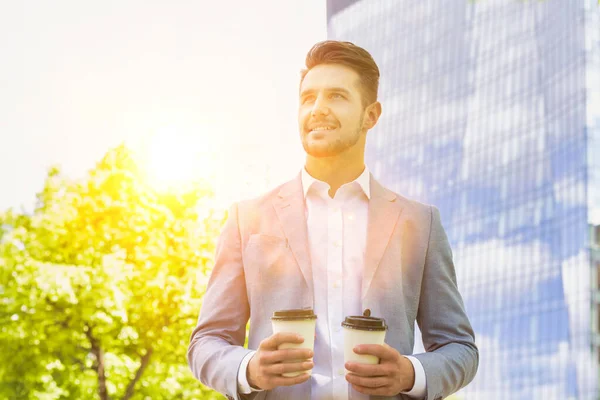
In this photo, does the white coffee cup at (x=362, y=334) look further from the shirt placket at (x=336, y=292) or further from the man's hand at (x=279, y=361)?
the shirt placket at (x=336, y=292)

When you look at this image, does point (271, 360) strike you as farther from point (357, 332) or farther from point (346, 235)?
point (346, 235)

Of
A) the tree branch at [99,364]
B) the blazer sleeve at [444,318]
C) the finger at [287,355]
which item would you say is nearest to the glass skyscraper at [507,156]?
the tree branch at [99,364]

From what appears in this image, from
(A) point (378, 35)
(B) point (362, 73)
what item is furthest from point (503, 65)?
(B) point (362, 73)

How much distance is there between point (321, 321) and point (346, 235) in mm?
336

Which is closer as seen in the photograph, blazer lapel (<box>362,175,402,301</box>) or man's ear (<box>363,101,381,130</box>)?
blazer lapel (<box>362,175,402,301</box>)

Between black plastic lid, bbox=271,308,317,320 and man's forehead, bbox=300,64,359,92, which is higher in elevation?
man's forehead, bbox=300,64,359,92

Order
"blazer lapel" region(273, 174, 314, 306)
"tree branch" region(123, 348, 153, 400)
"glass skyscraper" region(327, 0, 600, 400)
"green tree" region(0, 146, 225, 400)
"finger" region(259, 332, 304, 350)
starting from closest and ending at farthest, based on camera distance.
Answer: "finger" region(259, 332, 304, 350), "blazer lapel" region(273, 174, 314, 306), "green tree" region(0, 146, 225, 400), "tree branch" region(123, 348, 153, 400), "glass skyscraper" region(327, 0, 600, 400)

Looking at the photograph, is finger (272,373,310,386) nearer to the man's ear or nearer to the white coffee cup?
the white coffee cup

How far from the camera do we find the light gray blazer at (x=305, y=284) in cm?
217

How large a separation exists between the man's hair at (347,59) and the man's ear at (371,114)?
23 mm

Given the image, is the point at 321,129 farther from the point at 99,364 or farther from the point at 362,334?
the point at 99,364

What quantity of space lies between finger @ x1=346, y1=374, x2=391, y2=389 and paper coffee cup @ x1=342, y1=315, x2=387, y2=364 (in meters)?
0.04

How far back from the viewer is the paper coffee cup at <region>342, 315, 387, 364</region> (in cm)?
181


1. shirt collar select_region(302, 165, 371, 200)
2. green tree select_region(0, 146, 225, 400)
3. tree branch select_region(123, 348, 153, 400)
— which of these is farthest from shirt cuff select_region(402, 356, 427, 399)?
tree branch select_region(123, 348, 153, 400)
